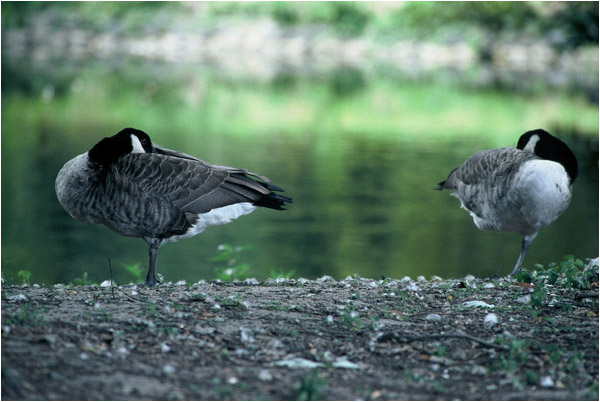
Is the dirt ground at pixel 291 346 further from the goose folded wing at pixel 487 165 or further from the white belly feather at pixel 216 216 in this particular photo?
the goose folded wing at pixel 487 165

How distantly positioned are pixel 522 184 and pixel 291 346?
333 centimetres

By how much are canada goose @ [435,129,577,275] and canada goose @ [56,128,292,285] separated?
228 cm

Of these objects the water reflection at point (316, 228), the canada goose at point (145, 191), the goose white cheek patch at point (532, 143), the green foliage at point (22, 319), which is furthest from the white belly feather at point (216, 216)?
the water reflection at point (316, 228)

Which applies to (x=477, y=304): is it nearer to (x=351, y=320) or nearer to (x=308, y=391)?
(x=351, y=320)

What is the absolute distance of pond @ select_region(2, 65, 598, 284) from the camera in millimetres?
13742

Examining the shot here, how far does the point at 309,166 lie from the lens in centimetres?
2195

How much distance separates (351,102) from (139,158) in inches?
1244

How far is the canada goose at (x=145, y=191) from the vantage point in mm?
6746

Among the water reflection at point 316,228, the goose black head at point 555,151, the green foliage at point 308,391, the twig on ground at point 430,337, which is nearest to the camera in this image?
the green foliage at point 308,391

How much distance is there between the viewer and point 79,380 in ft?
13.0

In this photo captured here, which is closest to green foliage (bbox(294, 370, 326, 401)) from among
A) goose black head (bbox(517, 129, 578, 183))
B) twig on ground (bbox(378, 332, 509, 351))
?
twig on ground (bbox(378, 332, 509, 351))

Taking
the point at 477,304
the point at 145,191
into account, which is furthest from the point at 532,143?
the point at 145,191

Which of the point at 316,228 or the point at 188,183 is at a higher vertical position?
the point at 188,183

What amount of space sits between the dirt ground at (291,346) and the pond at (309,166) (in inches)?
93.9
